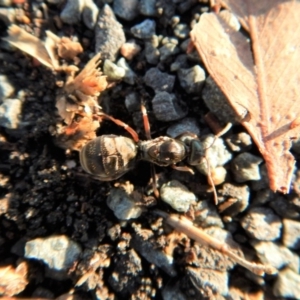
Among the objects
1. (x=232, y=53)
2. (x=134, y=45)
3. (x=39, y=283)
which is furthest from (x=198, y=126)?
(x=39, y=283)

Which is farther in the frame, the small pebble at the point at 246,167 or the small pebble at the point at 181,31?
the small pebble at the point at 181,31

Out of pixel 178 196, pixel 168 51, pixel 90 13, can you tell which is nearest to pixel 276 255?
pixel 178 196

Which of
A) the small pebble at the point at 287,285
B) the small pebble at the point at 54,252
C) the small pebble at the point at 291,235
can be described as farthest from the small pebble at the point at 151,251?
the small pebble at the point at 291,235

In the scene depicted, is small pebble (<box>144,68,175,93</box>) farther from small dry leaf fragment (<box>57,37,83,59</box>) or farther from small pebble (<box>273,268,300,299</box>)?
small pebble (<box>273,268,300,299</box>)

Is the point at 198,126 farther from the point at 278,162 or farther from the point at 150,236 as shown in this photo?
the point at 150,236

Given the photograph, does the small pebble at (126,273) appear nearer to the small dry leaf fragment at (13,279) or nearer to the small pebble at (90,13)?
the small dry leaf fragment at (13,279)

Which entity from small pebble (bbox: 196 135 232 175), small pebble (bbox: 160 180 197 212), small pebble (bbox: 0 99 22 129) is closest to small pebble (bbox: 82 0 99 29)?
small pebble (bbox: 0 99 22 129)

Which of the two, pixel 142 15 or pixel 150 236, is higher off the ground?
pixel 142 15
